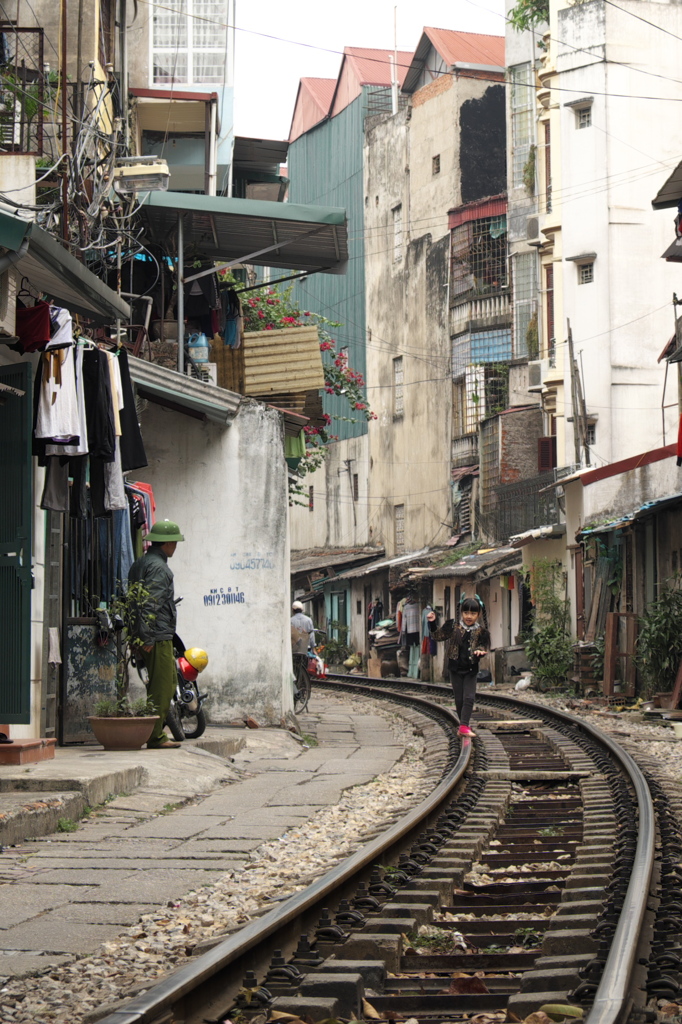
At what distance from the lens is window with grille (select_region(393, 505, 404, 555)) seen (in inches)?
1893

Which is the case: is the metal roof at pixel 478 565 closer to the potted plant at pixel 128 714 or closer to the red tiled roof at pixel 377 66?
the potted plant at pixel 128 714

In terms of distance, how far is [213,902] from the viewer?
607 cm

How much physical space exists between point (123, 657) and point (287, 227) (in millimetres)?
5790

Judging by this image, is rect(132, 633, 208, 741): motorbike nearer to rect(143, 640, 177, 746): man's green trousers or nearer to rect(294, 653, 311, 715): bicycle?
rect(143, 640, 177, 746): man's green trousers

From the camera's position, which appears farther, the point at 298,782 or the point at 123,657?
the point at 123,657

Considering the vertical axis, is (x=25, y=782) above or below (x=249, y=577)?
below

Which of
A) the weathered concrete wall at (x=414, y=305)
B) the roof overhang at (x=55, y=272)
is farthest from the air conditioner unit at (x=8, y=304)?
the weathered concrete wall at (x=414, y=305)

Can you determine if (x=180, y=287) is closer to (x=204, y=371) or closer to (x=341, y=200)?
(x=204, y=371)

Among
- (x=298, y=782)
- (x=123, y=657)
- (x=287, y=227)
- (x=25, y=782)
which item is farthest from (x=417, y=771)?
(x=287, y=227)

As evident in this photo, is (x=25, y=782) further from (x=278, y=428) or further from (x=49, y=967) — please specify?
(x=278, y=428)

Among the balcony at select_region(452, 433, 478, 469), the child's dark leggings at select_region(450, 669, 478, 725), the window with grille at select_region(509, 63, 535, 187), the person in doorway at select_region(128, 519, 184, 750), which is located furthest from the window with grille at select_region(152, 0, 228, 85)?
the balcony at select_region(452, 433, 478, 469)

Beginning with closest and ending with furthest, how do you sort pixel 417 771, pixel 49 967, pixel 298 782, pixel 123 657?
pixel 49 967
pixel 298 782
pixel 417 771
pixel 123 657

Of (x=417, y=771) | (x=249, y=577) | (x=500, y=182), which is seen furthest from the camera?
(x=500, y=182)

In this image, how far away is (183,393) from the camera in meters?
14.3
